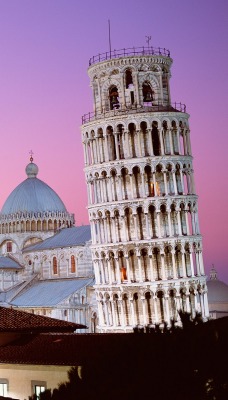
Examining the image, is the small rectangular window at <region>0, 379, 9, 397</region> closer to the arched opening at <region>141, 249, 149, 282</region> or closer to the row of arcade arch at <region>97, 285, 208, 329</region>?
the row of arcade arch at <region>97, 285, 208, 329</region>

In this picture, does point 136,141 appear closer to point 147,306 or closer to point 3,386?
point 147,306

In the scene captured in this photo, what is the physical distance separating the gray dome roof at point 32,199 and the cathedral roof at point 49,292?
10.3 meters

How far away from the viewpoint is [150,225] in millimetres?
58281

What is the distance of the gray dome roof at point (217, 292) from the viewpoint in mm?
103238

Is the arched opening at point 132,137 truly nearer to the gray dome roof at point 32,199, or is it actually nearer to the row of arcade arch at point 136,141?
the row of arcade arch at point 136,141

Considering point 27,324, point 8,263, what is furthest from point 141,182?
point 8,263

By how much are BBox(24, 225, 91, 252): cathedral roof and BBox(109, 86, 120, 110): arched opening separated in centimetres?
2283

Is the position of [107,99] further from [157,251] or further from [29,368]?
[29,368]

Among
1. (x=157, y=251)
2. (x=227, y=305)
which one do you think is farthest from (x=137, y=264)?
(x=227, y=305)

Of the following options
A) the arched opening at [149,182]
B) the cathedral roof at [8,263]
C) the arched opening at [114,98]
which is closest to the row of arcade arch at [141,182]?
the arched opening at [149,182]

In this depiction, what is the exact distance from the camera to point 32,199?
92875 mm

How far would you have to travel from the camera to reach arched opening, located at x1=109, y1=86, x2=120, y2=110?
204ft

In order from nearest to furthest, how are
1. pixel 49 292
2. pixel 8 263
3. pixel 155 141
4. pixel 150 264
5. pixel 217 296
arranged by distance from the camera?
pixel 150 264, pixel 155 141, pixel 49 292, pixel 8 263, pixel 217 296

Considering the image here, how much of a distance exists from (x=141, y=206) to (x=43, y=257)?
3179 centimetres
